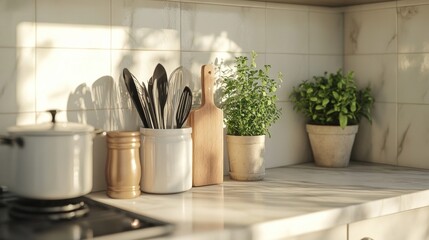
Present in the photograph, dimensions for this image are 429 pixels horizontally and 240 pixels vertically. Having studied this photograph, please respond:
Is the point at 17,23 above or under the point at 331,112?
above

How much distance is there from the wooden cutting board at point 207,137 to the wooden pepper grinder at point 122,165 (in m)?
0.23

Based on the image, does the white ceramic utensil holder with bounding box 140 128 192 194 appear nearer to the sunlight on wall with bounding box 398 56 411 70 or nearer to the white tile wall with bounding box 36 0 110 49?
the white tile wall with bounding box 36 0 110 49

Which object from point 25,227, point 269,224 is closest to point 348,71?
point 269,224

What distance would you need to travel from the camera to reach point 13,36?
5.27 ft

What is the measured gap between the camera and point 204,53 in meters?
1.98

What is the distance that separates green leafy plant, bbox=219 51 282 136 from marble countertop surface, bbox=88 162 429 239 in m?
0.17

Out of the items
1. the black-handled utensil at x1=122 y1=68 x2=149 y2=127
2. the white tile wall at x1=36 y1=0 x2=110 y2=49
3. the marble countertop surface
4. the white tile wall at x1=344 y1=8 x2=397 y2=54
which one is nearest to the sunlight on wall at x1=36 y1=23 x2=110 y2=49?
the white tile wall at x1=36 y1=0 x2=110 y2=49

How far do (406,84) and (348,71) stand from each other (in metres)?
0.26

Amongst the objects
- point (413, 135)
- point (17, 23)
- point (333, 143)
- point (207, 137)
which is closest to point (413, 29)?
point (413, 135)

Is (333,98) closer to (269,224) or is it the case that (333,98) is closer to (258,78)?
(258,78)

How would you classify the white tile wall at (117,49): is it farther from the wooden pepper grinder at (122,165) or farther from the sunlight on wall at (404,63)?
the sunlight on wall at (404,63)

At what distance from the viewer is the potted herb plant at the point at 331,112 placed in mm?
2162

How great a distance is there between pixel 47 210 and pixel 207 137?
22.1 inches

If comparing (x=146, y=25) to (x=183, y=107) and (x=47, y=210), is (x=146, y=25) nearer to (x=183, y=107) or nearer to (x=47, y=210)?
(x=183, y=107)
